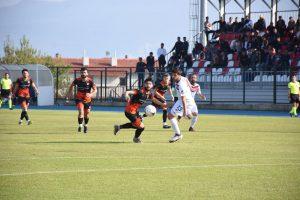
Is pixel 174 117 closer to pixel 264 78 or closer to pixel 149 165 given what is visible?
pixel 149 165

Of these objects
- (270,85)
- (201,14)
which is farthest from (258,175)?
(201,14)

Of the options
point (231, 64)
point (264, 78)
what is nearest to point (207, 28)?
point (231, 64)

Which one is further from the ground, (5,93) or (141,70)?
(141,70)

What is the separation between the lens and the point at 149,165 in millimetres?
15641

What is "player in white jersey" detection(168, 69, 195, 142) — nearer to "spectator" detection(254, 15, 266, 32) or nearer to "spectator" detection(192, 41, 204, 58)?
"spectator" detection(254, 15, 266, 32)

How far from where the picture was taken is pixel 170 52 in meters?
50.4

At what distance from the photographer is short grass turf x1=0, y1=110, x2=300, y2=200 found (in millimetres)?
12102

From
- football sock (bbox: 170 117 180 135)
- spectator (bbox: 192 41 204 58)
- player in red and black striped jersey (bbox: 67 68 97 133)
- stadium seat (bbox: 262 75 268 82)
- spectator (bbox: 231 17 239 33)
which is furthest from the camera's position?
spectator (bbox: 192 41 204 58)

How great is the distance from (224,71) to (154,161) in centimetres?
3065

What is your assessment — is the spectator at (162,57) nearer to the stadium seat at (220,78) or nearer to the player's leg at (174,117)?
the stadium seat at (220,78)

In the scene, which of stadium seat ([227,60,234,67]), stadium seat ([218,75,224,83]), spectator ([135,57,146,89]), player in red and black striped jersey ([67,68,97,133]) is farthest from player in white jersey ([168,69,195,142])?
spectator ([135,57,146,89])

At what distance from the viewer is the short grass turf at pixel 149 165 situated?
1210 centimetres

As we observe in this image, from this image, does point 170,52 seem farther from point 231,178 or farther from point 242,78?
point 231,178

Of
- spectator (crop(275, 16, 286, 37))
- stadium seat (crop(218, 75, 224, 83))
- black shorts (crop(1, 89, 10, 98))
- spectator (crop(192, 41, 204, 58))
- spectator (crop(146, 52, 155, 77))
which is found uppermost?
spectator (crop(275, 16, 286, 37))
